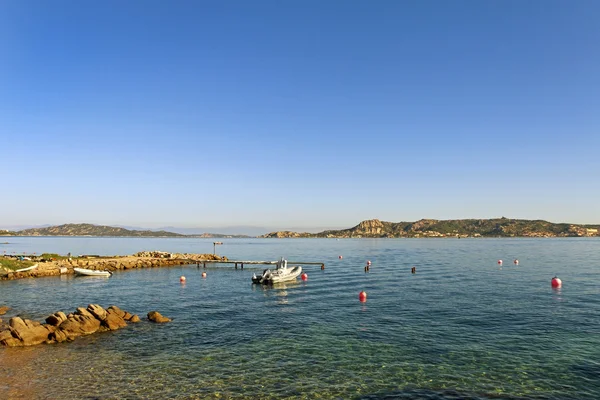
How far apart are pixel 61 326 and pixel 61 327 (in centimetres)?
19

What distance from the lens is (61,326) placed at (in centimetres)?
3119

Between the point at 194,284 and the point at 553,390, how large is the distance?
55921 mm

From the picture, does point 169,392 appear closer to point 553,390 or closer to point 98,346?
point 98,346

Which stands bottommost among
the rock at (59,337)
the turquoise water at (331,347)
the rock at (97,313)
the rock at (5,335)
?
the turquoise water at (331,347)

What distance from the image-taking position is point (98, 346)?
28.4 meters

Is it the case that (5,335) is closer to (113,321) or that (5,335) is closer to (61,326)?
(61,326)

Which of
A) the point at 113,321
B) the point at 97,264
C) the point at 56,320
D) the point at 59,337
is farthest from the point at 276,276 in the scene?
the point at 97,264

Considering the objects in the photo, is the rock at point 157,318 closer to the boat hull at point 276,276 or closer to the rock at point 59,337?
the rock at point 59,337

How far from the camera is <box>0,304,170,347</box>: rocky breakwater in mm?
28203

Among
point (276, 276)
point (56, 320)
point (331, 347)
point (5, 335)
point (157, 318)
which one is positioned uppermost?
point (56, 320)

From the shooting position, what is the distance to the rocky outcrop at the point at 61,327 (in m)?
28.2

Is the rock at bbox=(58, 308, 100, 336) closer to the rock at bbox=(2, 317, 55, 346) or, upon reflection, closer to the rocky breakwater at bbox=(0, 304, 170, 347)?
the rocky breakwater at bbox=(0, 304, 170, 347)

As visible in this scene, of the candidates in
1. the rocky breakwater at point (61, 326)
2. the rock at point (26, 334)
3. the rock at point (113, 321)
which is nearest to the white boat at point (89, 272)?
the rocky breakwater at point (61, 326)

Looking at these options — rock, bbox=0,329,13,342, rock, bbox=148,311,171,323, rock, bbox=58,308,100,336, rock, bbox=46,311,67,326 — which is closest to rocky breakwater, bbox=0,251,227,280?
rock, bbox=46,311,67,326
